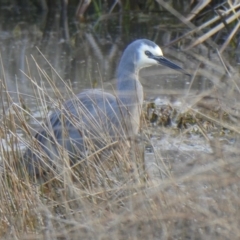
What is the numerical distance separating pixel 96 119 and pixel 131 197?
3.91ft

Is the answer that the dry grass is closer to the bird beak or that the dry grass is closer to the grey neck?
the grey neck

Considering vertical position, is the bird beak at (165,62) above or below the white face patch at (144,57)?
below

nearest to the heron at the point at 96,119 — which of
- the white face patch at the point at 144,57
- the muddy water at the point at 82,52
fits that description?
the white face patch at the point at 144,57

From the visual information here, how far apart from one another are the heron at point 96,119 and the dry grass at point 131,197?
0.08 metres

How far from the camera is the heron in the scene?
10.9ft

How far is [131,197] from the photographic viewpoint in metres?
2.77

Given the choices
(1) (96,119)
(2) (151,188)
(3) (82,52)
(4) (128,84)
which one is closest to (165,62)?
(4) (128,84)

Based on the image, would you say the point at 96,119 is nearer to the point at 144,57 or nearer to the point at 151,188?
the point at 144,57

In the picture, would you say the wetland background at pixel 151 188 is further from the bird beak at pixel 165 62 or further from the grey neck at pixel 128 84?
the bird beak at pixel 165 62

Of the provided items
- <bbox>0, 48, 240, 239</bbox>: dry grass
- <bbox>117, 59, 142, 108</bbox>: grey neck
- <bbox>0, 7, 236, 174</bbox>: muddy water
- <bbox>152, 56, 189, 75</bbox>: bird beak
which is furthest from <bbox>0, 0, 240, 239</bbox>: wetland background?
<bbox>0, 7, 236, 174</bbox>: muddy water

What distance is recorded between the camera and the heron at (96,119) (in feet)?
10.9

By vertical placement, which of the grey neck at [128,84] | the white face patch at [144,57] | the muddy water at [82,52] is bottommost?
the muddy water at [82,52]

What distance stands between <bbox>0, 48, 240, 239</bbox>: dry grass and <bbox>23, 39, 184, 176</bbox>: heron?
0.08 m

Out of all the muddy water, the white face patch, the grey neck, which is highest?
the white face patch
